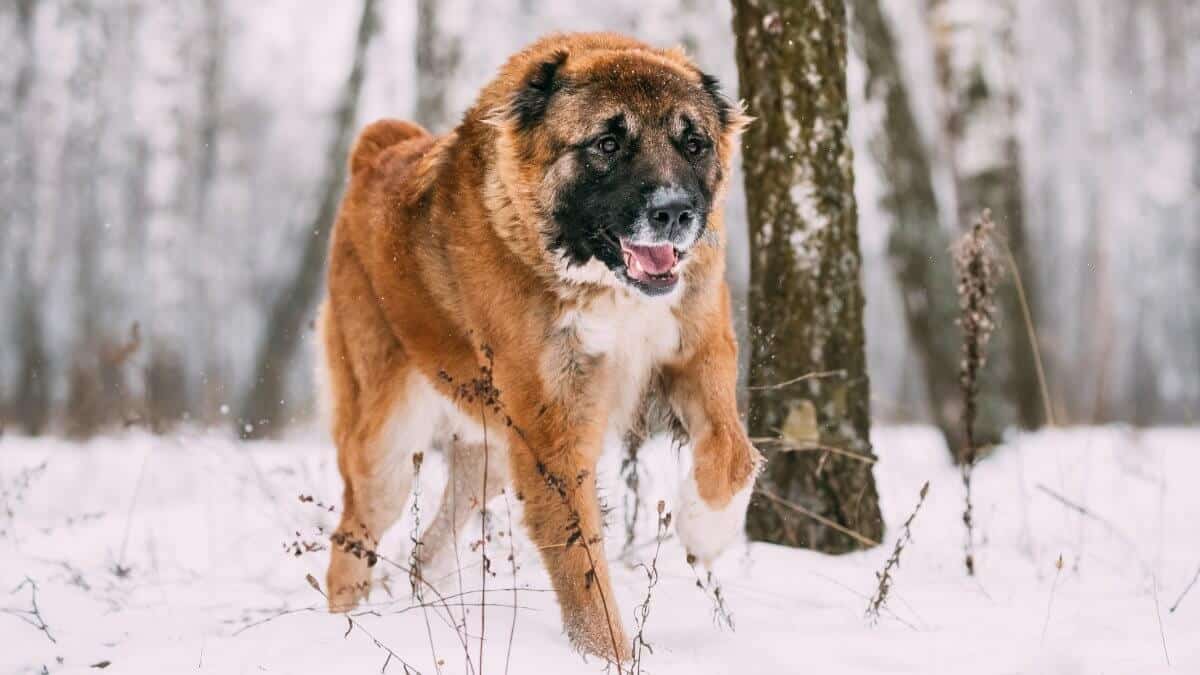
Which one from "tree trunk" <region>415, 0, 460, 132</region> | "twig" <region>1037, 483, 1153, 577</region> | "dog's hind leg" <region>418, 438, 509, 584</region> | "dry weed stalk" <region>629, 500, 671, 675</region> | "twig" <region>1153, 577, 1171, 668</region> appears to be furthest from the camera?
"tree trunk" <region>415, 0, 460, 132</region>

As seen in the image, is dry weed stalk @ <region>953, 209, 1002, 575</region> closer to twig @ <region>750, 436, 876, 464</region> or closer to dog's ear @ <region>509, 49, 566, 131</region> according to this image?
twig @ <region>750, 436, 876, 464</region>

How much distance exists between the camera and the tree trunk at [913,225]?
855 cm

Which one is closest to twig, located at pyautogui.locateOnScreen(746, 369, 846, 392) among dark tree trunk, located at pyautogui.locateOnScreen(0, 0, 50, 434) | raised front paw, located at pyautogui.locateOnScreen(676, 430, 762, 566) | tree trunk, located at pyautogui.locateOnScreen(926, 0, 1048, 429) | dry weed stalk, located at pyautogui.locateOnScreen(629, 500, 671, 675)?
raised front paw, located at pyautogui.locateOnScreen(676, 430, 762, 566)

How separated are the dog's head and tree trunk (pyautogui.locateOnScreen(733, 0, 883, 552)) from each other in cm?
69

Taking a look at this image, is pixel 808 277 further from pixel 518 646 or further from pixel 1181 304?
pixel 1181 304

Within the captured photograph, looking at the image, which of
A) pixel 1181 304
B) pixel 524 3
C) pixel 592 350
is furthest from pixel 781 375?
pixel 1181 304

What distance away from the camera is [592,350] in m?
3.54

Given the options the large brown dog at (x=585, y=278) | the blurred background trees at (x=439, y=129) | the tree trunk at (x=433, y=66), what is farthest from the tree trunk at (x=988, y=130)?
the large brown dog at (x=585, y=278)

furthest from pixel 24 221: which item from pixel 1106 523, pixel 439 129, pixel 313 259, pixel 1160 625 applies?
pixel 1160 625

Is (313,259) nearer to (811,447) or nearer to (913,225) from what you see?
(913,225)

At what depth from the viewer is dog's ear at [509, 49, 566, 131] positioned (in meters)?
3.68

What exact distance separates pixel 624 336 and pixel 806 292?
1098mm

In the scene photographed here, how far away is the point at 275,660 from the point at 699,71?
2.39m

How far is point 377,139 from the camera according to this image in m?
5.02
